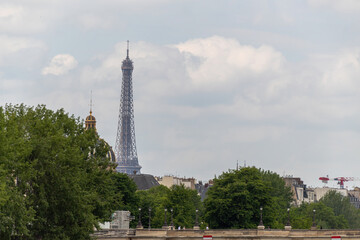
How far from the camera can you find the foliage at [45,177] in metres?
81.4

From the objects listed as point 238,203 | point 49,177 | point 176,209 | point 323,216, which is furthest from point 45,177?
point 323,216

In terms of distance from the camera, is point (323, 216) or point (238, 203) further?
point (323, 216)

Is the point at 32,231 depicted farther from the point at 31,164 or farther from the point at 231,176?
the point at 231,176

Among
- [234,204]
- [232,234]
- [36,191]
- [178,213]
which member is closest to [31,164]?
[36,191]

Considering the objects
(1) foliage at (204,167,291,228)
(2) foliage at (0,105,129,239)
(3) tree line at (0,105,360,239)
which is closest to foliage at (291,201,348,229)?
(1) foliage at (204,167,291,228)

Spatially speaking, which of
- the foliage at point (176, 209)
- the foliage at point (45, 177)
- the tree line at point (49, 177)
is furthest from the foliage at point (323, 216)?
the foliage at point (45, 177)

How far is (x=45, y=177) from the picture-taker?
89250 mm

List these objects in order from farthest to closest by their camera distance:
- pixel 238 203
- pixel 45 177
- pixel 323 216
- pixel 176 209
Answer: pixel 323 216
pixel 176 209
pixel 238 203
pixel 45 177

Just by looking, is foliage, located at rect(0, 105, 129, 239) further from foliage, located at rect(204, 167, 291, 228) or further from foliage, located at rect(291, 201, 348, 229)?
foliage, located at rect(291, 201, 348, 229)

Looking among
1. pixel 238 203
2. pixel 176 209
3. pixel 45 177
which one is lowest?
pixel 45 177

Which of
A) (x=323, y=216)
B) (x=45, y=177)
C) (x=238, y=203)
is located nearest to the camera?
(x=45, y=177)

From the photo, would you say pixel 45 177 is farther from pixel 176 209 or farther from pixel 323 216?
pixel 323 216

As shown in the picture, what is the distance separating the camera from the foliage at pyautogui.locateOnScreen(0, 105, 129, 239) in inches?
3206

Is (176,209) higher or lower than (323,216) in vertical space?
lower
